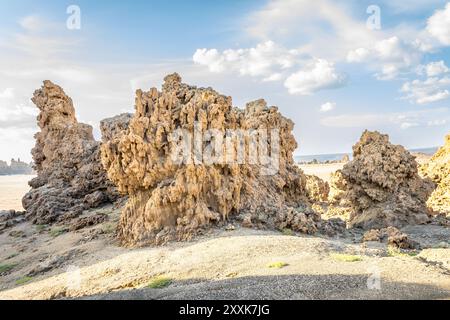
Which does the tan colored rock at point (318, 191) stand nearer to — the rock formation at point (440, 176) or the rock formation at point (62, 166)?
the rock formation at point (440, 176)

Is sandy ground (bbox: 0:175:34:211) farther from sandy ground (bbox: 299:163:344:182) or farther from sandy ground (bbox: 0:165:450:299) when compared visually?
sandy ground (bbox: 299:163:344:182)

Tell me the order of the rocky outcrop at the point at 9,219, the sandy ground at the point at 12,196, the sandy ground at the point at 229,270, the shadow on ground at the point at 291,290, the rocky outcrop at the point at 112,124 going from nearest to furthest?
the shadow on ground at the point at 291,290, the sandy ground at the point at 229,270, the rocky outcrop at the point at 9,219, the rocky outcrop at the point at 112,124, the sandy ground at the point at 12,196

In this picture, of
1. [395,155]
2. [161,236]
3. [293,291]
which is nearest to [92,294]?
[161,236]

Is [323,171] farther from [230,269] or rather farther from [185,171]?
[230,269]

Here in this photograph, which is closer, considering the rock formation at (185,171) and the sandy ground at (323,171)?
the rock formation at (185,171)

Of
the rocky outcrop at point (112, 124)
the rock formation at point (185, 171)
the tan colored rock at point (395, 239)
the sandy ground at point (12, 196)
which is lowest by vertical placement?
the sandy ground at point (12, 196)

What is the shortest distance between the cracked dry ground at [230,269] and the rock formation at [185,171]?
1.37 m

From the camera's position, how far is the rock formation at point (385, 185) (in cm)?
2327

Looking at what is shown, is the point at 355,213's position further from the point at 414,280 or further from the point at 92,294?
the point at 92,294

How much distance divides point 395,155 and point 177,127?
13.9m

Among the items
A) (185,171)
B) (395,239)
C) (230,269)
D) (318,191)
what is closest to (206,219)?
(185,171)

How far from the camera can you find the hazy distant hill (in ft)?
486

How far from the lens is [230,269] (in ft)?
41.3

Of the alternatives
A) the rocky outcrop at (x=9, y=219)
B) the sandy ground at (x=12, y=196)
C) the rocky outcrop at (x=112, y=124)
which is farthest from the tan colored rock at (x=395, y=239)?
the sandy ground at (x=12, y=196)
